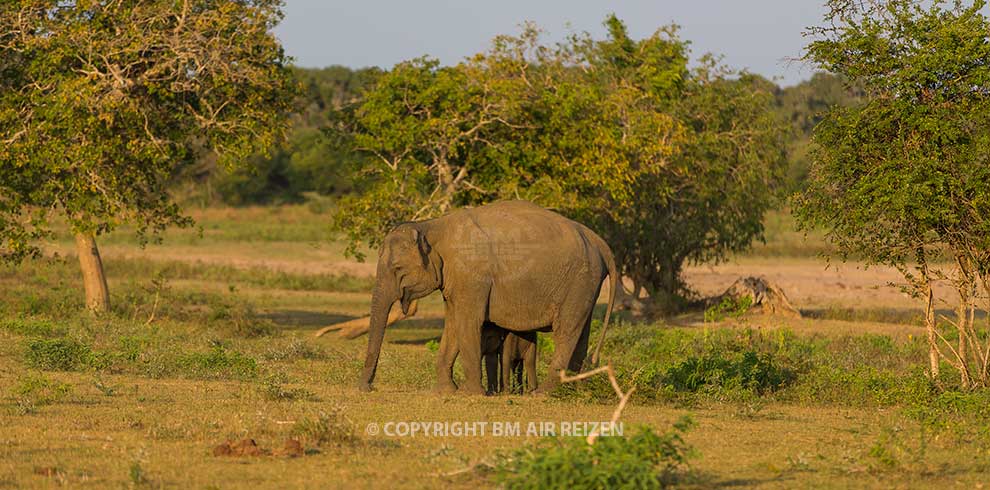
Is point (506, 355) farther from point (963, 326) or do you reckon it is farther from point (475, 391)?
point (963, 326)

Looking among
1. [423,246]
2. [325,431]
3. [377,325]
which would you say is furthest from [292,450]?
[423,246]

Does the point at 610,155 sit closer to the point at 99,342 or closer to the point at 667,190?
the point at 667,190

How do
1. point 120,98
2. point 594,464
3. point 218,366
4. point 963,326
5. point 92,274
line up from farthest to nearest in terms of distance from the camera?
point 92,274 → point 120,98 → point 218,366 → point 963,326 → point 594,464

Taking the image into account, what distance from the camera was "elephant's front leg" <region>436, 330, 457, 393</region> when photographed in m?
14.2

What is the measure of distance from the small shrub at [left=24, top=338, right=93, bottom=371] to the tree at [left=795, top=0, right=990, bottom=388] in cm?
862

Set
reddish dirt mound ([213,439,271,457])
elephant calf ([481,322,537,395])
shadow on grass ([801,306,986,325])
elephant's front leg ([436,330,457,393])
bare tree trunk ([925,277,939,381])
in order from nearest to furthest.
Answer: reddish dirt mound ([213,439,271,457]) < elephant's front leg ([436,330,457,393]) < bare tree trunk ([925,277,939,381]) < elephant calf ([481,322,537,395]) < shadow on grass ([801,306,986,325])

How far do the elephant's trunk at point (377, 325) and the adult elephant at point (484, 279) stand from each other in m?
0.01

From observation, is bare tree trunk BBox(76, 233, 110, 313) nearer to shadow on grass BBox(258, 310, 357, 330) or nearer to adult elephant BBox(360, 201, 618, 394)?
shadow on grass BBox(258, 310, 357, 330)

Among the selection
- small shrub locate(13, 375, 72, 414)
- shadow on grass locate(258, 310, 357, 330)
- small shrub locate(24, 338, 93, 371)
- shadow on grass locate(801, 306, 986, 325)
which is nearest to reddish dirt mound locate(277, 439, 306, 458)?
small shrub locate(13, 375, 72, 414)

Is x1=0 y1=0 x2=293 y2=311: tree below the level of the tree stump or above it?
above

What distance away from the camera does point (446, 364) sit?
14281 millimetres

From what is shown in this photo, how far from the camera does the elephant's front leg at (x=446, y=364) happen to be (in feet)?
46.7


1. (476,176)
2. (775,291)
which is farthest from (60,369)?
(775,291)

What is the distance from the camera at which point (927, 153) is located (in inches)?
563
